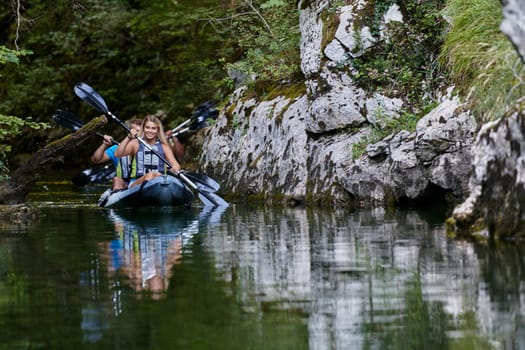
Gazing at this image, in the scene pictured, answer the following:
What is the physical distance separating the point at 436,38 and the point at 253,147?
11.6ft

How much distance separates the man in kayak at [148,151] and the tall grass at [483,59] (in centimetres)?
453

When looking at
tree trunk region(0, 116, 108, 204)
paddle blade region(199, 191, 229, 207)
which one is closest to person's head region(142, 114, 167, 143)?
paddle blade region(199, 191, 229, 207)

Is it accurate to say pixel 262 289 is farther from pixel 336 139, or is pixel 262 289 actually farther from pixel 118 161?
pixel 118 161

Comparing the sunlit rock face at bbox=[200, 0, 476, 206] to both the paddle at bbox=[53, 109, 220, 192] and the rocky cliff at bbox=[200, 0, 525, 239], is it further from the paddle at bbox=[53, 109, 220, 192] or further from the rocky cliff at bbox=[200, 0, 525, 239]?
the paddle at bbox=[53, 109, 220, 192]

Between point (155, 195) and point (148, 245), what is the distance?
5744mm

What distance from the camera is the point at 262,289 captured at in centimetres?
630

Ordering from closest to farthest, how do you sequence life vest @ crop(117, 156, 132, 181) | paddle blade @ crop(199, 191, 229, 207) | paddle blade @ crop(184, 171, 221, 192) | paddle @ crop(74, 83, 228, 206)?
paddle blade @ crop(199, 191, 229, 207)
paddle @ crop(74, 83, 228, 206)
paddle blade @ crop(184, 171, 221, 192)
life vest @ crop(117, 156, 132, 181)

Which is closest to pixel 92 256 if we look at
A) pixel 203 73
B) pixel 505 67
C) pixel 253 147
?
pixel 505 67

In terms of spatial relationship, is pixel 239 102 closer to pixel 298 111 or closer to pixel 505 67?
pixel 298 111

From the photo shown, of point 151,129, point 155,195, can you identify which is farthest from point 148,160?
point 155,195

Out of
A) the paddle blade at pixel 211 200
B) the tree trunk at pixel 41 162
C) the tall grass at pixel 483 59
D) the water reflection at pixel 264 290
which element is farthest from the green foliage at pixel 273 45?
the water reflection at pixel 264 290

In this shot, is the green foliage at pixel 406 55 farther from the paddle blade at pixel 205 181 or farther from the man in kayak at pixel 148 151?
the man in kayak at pixel 148 151

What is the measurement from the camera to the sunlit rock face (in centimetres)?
1216

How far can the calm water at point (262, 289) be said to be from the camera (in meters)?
4.86
